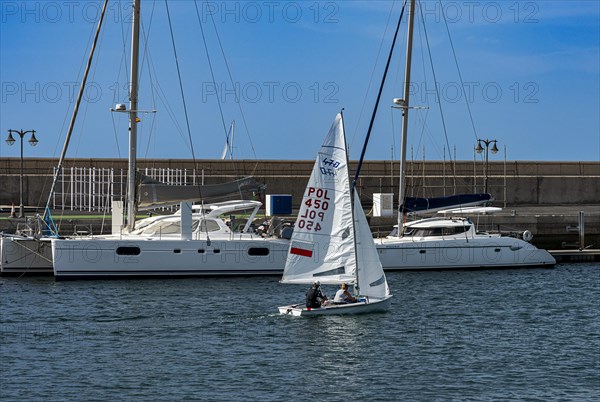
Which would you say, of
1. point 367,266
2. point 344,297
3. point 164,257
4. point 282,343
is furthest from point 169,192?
point 282,343

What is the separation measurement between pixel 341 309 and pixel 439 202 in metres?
14.4

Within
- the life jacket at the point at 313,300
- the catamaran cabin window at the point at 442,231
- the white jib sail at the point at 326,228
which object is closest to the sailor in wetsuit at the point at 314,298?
the life jacket at the point at 313,300

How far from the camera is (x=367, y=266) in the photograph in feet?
112

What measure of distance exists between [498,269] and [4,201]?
26.5 metres

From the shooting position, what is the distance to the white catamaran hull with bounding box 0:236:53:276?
43031 mm

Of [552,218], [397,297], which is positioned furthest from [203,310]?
[552,218]

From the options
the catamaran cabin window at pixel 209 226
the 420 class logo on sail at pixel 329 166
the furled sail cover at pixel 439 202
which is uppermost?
the 420 class logo on sail at pixel 329 166

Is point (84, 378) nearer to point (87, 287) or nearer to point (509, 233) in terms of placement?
point (87, 287)

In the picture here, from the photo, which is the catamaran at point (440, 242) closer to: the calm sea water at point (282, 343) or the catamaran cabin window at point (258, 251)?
the calm sea water at point (282, 343)

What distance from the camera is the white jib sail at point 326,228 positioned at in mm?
34188

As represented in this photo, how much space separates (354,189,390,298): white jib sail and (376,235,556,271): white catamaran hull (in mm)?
9752

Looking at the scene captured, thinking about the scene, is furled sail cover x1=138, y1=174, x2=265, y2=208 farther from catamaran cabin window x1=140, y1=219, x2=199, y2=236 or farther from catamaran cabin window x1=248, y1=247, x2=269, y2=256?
catamaran cabin window x1=248, y1=247, x2=269, y2=256

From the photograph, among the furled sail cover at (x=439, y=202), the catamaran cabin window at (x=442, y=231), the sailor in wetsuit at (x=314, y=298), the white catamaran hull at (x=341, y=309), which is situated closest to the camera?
the sailor in wetsuit at (x=314, y=298)

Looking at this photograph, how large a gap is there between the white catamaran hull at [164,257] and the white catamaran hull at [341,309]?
8822 millimetres
